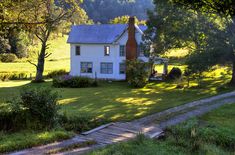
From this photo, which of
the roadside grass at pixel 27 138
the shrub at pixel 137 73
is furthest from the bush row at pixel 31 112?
the shrub at pixel 137 73

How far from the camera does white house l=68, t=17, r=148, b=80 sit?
1819 inches

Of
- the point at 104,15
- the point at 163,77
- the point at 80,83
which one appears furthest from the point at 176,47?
the point at 104,15

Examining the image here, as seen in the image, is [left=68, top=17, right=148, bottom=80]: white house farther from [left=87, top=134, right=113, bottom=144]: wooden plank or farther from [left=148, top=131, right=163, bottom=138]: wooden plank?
[left=87, top=134, right=113, bottom=144]: wooden plank

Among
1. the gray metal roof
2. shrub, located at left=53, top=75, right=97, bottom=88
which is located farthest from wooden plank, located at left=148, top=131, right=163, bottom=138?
the gray metal roof

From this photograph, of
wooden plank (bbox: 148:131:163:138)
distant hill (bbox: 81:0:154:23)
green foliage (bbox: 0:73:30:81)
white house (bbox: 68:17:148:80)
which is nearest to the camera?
wooden plank (bbox: 148:131:163:138)

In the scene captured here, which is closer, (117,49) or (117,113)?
(117,113)

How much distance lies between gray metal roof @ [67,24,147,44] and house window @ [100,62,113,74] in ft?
9.50

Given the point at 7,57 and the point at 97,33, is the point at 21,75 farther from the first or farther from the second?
the point at 7,57

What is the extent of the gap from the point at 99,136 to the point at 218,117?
23.5 ft

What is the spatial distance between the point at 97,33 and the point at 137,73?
12677 mm

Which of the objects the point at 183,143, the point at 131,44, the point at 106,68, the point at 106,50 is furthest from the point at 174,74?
the point at 183,143

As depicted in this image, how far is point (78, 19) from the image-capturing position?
4541 centimetres

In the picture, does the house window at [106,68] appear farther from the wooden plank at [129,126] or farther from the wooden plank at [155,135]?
the wooden plank at [155,135]

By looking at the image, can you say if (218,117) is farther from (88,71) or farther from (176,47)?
(88,71)
